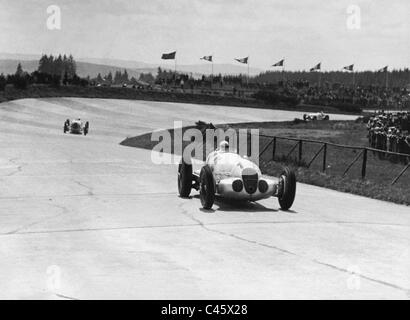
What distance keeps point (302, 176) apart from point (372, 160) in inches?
238

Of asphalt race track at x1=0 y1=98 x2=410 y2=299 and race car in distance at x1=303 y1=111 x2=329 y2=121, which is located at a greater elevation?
asphalt race track at x1=0 y1=98 x2=410 y2=299

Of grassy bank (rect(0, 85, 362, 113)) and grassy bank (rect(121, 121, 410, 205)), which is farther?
grassy bank (rect(0, 85, 362, 113))

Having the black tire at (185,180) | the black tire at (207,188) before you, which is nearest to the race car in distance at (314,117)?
the black tire at (185,180)

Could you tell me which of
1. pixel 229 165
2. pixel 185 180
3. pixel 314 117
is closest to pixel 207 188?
pixel 229 165

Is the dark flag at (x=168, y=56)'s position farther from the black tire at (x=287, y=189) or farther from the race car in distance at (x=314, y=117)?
the black tire at (x=287, y=189)

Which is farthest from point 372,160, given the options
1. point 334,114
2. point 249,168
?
point 334,114

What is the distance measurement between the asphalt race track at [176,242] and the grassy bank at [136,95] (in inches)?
2022

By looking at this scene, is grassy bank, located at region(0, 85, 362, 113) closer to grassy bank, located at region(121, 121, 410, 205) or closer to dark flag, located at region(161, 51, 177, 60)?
dark flag, located at region(161, 51, 177, 60)

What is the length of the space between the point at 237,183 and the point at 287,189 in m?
1.15

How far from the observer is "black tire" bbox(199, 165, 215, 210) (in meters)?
13.6


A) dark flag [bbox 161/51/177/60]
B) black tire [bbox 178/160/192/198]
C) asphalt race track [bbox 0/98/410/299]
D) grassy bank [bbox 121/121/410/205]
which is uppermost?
dark flag [bbox 161/51/177/60]

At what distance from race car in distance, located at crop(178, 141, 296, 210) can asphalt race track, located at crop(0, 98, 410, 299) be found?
1.11ft

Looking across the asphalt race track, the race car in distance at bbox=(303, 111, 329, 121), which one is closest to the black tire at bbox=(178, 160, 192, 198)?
the asphalt race track

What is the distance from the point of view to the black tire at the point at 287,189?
46.6ft
